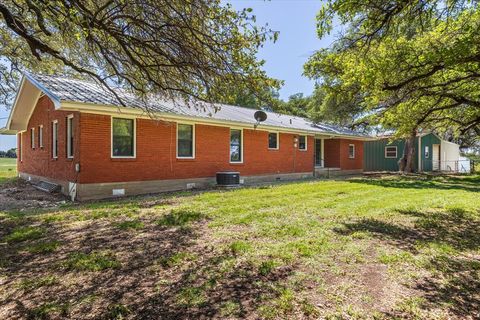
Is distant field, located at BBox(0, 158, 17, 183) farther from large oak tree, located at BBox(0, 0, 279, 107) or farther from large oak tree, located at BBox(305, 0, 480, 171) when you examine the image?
large oak tree, located at BBox(305, 0, 480, 171)

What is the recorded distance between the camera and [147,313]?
279cm

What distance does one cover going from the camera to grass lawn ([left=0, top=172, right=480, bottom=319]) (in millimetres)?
2924

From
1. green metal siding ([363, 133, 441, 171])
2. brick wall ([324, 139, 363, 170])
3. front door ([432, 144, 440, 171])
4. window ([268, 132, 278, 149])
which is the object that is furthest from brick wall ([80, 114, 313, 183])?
front door ([432, 144, 440, 171])

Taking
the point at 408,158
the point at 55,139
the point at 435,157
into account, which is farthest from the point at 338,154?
the point at 55,139

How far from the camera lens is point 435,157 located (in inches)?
1118

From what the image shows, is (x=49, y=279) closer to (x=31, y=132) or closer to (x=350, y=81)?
(x=350, y=81)

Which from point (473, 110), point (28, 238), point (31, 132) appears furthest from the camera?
point (31, 132)

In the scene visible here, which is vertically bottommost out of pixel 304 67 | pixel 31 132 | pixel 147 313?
pixel 147 313

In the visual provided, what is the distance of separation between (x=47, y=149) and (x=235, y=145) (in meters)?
8.17

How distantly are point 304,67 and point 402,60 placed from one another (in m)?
2.32

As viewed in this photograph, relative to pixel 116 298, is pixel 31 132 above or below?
above

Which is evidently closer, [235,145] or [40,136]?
[40,136]

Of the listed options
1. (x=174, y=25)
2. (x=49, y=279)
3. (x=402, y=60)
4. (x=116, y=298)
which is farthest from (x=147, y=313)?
(x=402, y=60)

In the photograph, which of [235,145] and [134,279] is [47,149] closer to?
[235,145]
